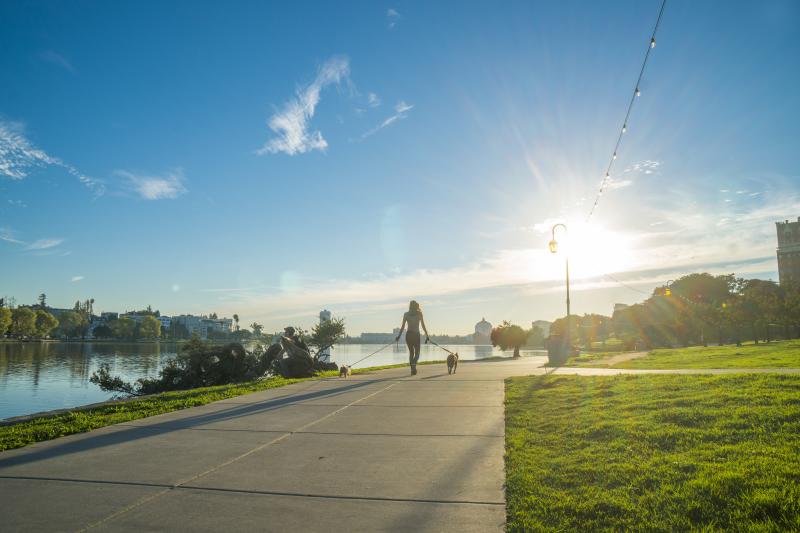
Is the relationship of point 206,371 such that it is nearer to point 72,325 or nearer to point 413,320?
point 413,320

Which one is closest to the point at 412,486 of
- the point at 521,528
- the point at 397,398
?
the point at 521,528

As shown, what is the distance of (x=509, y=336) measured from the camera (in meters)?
38.7

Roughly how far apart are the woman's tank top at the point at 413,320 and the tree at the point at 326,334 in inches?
860

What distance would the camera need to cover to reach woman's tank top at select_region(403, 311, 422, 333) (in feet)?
50.1

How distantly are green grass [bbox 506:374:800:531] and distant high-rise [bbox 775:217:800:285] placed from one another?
559ft

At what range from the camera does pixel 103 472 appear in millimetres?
4688

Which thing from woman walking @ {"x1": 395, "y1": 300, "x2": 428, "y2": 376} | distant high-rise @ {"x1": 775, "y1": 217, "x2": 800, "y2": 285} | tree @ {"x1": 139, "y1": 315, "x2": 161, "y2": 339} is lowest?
tree @ {"x1": 139, "y1": 315, "x2": 161, "y2": 339}

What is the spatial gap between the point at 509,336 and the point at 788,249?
149 metres

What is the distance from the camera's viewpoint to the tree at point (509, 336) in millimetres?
38094

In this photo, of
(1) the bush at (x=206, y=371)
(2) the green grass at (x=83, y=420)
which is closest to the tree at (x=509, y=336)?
(1) the bush at (x=206, y=371)

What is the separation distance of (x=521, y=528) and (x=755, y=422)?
396cm

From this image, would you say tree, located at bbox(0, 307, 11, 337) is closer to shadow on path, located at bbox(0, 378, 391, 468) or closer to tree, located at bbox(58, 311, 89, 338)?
tree, located at bbox(58, 311, 89, 338)

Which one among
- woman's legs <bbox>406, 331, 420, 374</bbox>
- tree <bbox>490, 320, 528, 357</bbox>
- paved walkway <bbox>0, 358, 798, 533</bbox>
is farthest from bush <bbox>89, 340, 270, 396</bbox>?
tree <bbox>490, 320, 528, 357</bbox>

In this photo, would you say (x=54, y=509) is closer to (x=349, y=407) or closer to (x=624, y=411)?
(x=349, y=407)
